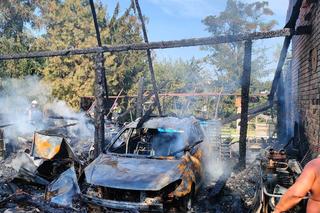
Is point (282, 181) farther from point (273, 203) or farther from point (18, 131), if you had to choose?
point (18, 131)

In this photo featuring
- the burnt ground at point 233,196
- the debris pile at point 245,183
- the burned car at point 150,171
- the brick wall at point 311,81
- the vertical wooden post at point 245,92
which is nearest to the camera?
the burned car at point 150,171

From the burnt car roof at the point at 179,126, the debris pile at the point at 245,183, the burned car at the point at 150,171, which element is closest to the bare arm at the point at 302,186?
the burned car at the point at 150,171

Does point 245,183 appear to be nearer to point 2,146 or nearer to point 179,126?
point 179,126

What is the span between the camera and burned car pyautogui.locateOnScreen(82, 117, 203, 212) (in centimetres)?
572

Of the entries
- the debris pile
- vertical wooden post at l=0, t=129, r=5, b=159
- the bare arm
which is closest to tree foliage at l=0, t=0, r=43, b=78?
vertical wooden post at l=0, t=129, r=5, b=159

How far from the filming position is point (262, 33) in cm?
822

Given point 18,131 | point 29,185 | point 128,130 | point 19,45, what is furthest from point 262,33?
point 19,45

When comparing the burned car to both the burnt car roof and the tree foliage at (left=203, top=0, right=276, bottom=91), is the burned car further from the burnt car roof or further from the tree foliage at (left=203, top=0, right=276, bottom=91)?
the tree foliage at (left=203, top=0, right=276, bottom=91)

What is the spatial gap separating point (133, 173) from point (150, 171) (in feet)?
1.03

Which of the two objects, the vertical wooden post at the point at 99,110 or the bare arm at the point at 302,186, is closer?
the bare arm at the point at 302,186

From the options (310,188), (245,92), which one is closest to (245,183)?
(245,92)

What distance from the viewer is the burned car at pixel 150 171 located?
5723mm

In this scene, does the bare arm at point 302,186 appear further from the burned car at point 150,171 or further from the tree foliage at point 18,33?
the tree foliage at point 18,33

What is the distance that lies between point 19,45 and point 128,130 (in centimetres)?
2155
